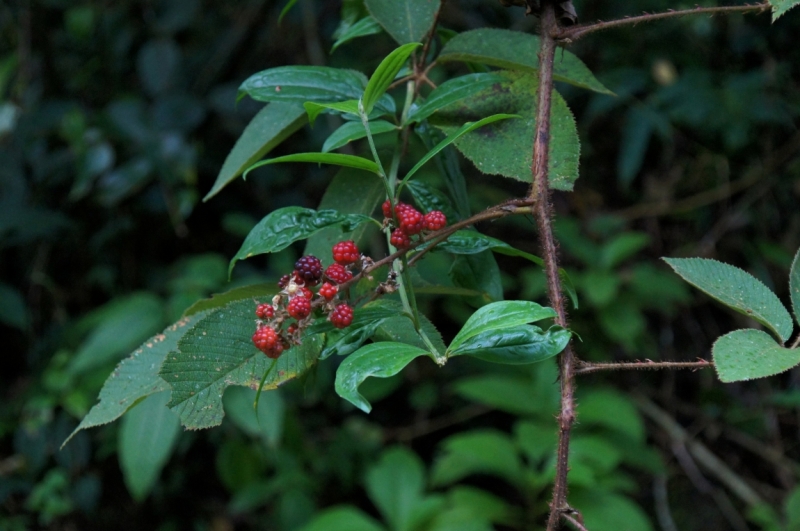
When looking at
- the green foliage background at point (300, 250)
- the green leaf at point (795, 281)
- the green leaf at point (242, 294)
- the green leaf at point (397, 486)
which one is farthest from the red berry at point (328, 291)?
the green leaf at point (397, 486)

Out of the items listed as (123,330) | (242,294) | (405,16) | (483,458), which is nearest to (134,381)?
(242,294)

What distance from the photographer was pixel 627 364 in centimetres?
45

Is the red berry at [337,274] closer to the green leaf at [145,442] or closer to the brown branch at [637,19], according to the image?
the brown branch at [637,19]

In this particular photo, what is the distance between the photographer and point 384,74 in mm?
509

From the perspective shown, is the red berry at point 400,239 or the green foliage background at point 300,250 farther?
the green foliage background at point 300,250

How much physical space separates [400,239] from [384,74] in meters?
0.13

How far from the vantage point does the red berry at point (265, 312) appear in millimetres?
458

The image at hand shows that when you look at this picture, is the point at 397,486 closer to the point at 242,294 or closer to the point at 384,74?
the point at 242,294

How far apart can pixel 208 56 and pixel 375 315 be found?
1.71 meters

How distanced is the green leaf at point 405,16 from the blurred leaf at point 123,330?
1112mm

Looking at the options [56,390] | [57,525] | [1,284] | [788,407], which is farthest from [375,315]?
[788,407]

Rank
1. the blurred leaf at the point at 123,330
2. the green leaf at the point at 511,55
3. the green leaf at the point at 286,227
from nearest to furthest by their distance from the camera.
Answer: the green leaf at the point at 286,227 → the green leaf at the point at 511,55 → the blurred leaf at the point at 123,330

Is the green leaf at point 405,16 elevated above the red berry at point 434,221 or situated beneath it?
elevated above

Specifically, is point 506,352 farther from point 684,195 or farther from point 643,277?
point 684,195
